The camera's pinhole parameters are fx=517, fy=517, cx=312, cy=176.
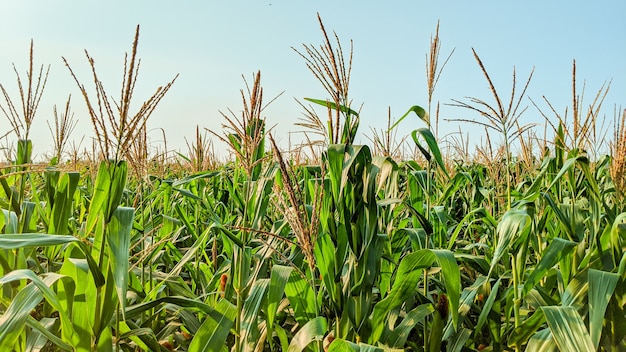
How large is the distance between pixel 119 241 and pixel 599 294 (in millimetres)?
1517

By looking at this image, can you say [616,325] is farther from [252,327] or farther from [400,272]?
[252,327]

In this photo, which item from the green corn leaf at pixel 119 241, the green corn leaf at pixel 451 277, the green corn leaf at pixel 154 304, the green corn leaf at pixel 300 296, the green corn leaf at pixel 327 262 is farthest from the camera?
the green corn leaf at pixel 300 296

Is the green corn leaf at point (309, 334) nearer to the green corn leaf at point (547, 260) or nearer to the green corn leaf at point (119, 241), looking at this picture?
the green corn leaf at point (119, 241)

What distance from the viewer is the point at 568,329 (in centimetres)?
161

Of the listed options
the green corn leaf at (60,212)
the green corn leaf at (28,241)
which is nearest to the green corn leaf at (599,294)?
the green corn leaf at (28,241)

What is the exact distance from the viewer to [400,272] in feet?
6.12

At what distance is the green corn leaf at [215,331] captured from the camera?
170 centimetres

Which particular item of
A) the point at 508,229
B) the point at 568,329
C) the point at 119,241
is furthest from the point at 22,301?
the point at 568,329

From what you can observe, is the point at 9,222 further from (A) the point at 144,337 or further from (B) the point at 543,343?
(B) the point at 543,343

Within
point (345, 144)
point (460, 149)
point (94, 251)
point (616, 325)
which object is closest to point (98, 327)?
point (94, 251)

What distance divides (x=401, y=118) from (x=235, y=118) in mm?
759

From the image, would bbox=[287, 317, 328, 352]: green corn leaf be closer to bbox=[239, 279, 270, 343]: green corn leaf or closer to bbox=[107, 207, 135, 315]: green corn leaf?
bbox=[239, 279, 270, 343]: green corn leaf

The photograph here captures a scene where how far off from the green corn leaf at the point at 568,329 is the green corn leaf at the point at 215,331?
1037 mm

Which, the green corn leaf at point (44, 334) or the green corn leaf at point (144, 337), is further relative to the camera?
the green corn leaf at point (144, 337)
